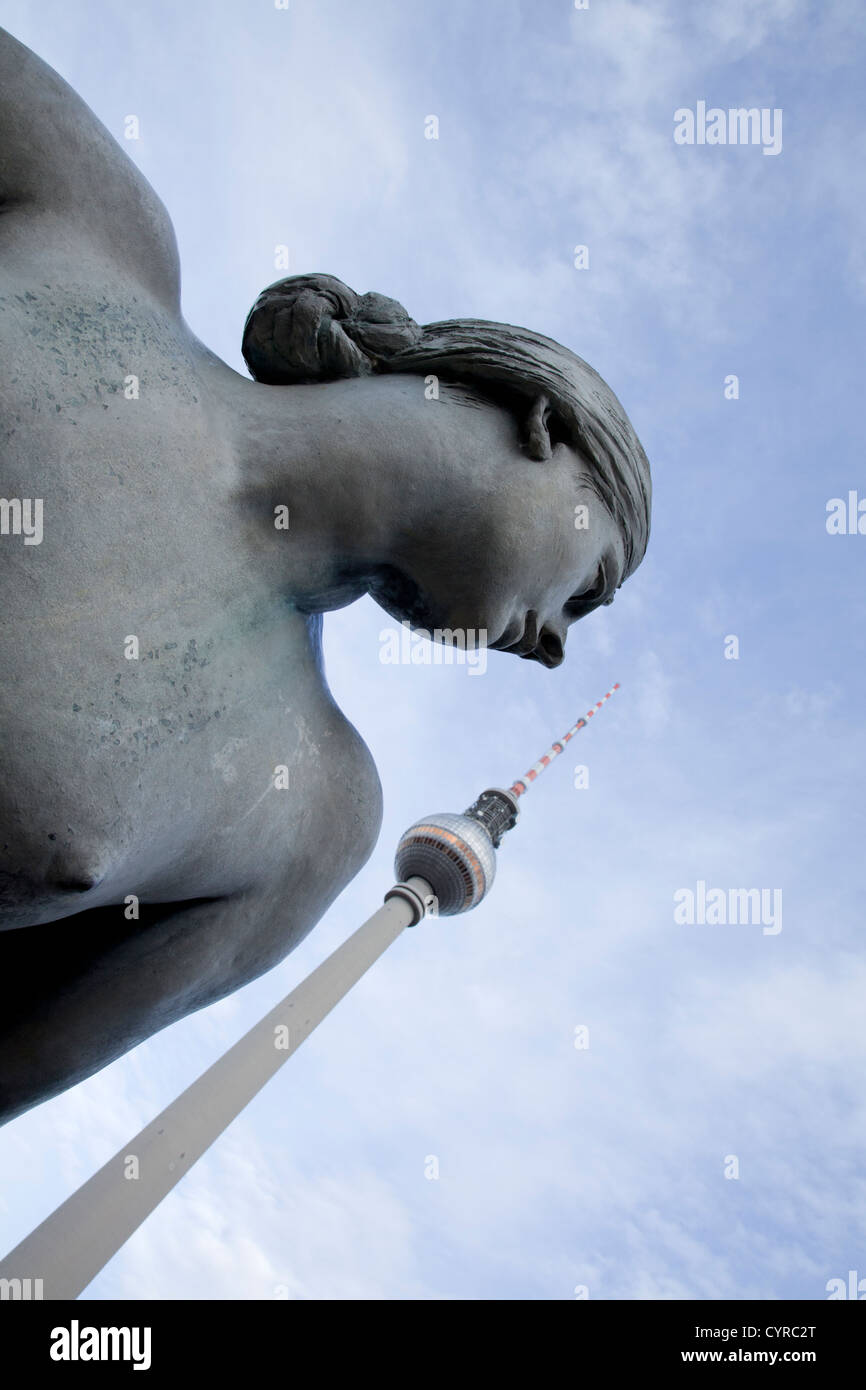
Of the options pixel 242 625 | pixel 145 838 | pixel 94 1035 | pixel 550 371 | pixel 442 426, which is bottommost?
pixel 94 1035

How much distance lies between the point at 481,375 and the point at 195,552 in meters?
1.29

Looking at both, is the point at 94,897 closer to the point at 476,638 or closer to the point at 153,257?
the point at 476,638

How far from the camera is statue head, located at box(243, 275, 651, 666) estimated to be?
333 cm

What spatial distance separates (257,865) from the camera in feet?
10.1

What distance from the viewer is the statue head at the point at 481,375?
10.9 feet

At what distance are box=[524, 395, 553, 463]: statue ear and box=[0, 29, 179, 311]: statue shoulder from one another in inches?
53.8

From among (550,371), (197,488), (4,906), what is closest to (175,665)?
(197,488)

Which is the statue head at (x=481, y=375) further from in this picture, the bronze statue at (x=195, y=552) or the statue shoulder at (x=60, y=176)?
the statue shoulder at (x=60, y=176)

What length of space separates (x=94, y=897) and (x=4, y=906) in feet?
0.82

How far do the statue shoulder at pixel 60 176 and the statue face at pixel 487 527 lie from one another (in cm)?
112

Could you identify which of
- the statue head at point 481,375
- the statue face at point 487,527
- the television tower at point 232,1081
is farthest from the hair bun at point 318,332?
the television tower at point 232,1081

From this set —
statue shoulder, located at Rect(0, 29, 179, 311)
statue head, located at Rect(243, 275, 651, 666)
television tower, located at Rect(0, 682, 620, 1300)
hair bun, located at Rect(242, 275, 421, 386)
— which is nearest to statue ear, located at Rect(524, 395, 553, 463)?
statue head, located at Rect(243, 275, 651, 666)

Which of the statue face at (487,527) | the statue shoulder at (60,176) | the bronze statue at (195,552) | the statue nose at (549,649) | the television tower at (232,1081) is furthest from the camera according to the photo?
the television tower at (232,1081)

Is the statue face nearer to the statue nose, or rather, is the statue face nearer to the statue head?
the statue head
